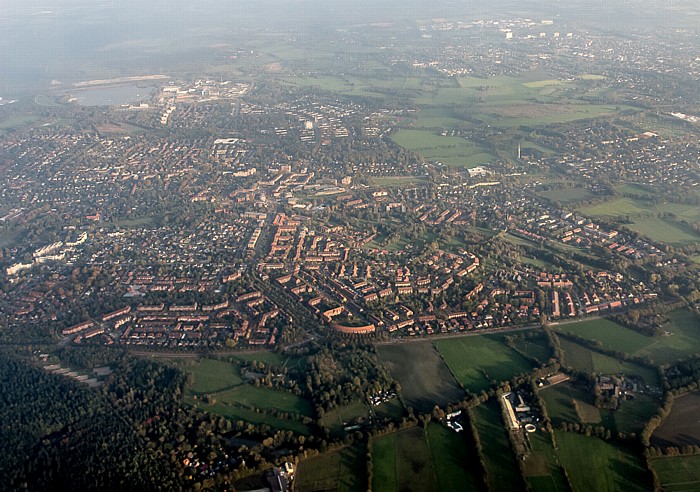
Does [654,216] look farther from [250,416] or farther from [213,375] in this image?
[213,375]

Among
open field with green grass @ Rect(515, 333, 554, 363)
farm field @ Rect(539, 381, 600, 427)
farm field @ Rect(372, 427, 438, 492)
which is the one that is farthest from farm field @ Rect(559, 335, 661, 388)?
farm field @ Rect(372, 427, 438, 492)

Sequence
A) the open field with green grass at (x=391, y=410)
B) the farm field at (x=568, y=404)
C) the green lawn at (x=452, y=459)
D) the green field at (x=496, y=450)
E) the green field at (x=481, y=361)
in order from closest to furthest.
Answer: the green field at (x=496, y=450) → the green lawn at (x=452, y=459) → the farm field at (x=568, y=404) → the open field with green grass at (x=391, y=410) → the green field at (x=481, y=361)

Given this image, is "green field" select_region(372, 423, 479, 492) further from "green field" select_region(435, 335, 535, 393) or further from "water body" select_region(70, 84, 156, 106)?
"water body" select_region(70, 84, 156, 106)

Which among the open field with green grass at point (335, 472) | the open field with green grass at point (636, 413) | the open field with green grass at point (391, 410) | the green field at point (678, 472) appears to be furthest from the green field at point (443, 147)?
the open field with green grass at point (335, 472)

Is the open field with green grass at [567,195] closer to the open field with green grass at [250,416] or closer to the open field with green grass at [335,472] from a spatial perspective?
the open field with green grass at [250,416]

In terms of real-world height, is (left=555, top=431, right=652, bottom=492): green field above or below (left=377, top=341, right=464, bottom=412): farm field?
above

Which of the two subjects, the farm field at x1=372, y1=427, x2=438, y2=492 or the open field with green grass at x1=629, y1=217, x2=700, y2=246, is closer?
the farm field at x1=372, y1=427, x2=438, y2=492
